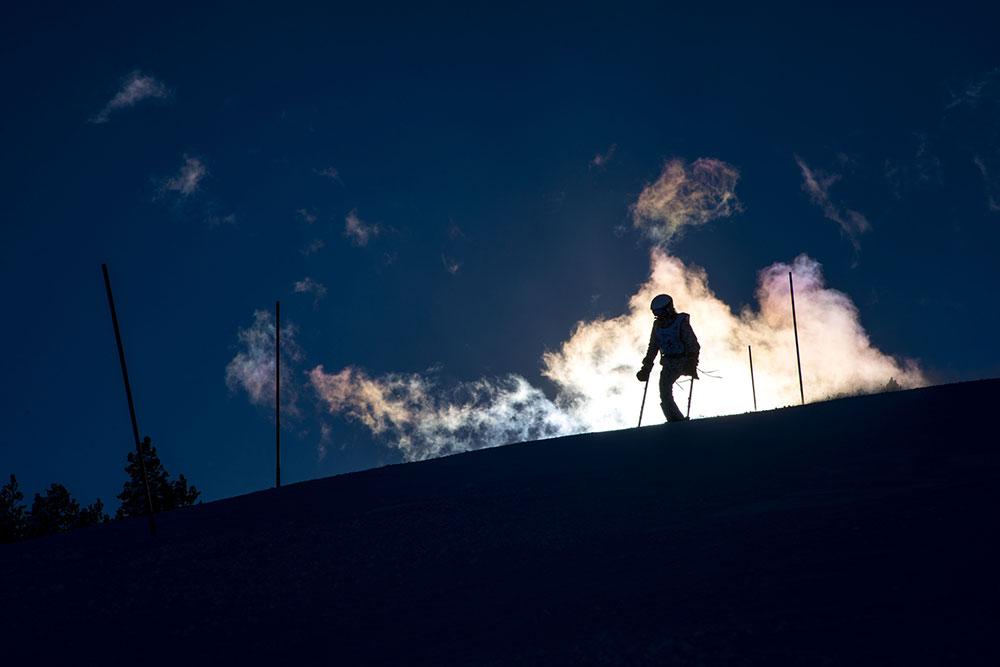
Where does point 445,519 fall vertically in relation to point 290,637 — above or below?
above

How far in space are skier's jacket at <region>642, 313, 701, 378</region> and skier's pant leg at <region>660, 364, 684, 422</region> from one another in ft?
0.25

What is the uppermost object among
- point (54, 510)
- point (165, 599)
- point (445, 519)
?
point (54, 510)

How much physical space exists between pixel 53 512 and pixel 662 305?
50.6m

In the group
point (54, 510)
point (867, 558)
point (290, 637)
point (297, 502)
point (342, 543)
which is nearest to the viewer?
point (867, 558)

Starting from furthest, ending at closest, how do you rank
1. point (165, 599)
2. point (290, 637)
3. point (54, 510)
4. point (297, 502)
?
1. point (54, 510)
2. point (297, 502)
3. point (165, 599)
4. point (290, 637)

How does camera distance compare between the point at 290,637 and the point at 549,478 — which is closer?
the point at 290,637

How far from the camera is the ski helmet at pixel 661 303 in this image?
15031 mm

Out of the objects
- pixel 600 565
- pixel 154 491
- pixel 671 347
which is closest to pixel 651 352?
pixel 671 347

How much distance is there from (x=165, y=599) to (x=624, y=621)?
13.8 feet

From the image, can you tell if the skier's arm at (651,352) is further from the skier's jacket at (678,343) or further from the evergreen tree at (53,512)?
the evergreen tree at (53,512)

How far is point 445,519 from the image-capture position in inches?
376

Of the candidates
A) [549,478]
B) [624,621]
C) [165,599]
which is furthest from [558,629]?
[549,478]

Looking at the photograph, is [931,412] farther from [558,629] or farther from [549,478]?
[558,629]

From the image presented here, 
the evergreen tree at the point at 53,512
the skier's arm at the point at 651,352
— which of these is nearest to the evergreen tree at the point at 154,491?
the evergreen tree at the point at 53,512
